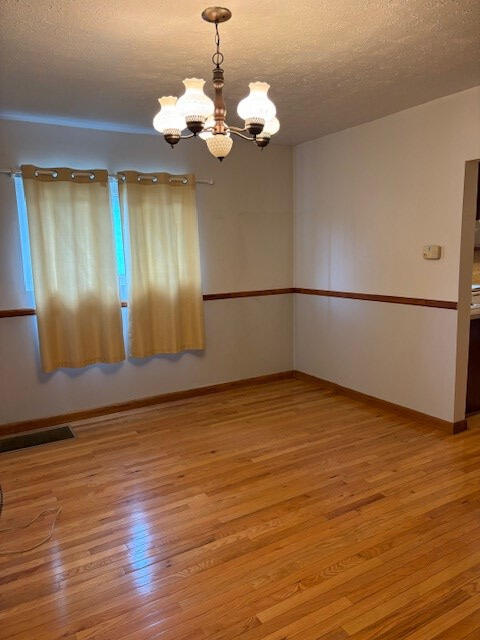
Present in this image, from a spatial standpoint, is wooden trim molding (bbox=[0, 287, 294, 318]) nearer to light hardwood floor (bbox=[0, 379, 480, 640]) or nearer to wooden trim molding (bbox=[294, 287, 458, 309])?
wooden trim molding (bbox=[294, 287, 458, 309])

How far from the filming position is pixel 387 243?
12.2ft

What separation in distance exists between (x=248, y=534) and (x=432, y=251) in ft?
7.67

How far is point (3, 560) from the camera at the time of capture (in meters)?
2.09

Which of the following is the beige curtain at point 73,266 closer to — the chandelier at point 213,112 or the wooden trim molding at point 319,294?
the wooden trim molding at point 319,294

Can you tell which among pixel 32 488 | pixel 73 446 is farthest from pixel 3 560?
pixel 73 446

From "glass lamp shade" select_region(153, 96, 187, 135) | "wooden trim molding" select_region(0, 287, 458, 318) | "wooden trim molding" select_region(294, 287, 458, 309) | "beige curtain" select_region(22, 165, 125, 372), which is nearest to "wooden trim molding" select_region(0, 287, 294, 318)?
"wooden trim molding" select_region(0, 287, 458, 318)

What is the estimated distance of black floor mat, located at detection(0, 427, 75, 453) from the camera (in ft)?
10.9

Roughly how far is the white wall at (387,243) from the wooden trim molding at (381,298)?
37 millimetres

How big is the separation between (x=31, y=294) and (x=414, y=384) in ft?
10.2

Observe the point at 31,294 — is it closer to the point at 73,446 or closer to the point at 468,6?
the point at 73,446

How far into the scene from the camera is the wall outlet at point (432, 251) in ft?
10.8

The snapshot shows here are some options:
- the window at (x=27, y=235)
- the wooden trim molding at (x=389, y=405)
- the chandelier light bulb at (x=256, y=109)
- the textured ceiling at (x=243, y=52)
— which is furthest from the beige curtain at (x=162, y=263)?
the chandelier light bulb at (x=256, y=109)

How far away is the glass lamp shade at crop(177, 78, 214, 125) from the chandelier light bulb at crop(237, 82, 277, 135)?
0.49ft

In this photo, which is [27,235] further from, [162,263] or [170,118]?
[170,118]
